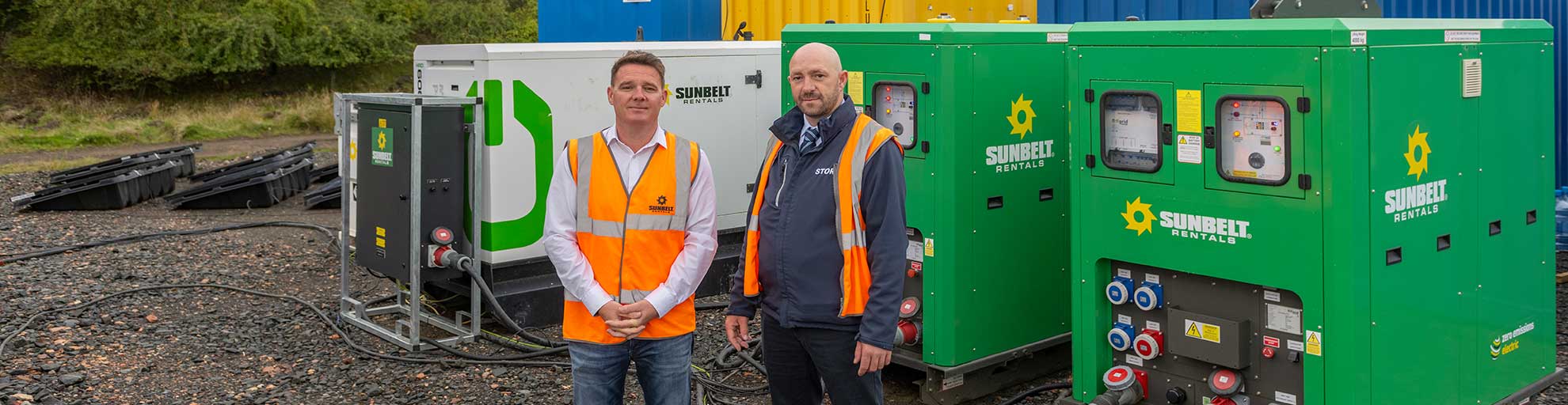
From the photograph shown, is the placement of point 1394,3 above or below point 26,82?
below

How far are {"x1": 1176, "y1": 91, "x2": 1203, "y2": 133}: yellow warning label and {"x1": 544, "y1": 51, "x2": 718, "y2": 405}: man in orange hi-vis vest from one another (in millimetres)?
1802

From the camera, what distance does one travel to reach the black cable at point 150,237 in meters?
10.2

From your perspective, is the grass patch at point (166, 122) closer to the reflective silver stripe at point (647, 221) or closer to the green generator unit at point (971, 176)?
the green generator unit at point (971, 176)

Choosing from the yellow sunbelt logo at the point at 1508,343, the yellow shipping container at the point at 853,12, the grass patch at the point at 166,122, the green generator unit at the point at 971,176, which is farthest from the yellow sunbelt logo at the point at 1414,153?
the grass patch at the point at 166,122

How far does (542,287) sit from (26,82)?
28663 mm

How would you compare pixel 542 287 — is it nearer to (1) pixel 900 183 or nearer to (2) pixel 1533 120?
(1) pixel 900 183

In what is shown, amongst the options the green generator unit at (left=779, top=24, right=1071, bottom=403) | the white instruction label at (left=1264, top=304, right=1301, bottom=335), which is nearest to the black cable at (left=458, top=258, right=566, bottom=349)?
the green generator unit at (left=779, top=24, right=1071, bottom=403)

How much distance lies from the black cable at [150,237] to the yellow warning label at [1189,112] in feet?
25.8

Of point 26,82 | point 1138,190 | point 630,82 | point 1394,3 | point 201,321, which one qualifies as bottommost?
point 201,321

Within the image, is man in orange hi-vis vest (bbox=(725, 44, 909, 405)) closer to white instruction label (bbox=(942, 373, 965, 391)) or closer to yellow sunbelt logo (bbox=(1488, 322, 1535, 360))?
white instruction label (bbox=(942, 373, 965, 391))

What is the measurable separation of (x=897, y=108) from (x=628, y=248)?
227 cm

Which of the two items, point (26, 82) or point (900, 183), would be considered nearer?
point (900, 183)

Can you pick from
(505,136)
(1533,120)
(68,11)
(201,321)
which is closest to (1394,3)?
(1533,120)

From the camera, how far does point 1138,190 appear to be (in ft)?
16.0
